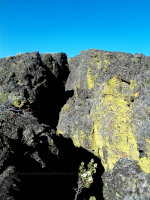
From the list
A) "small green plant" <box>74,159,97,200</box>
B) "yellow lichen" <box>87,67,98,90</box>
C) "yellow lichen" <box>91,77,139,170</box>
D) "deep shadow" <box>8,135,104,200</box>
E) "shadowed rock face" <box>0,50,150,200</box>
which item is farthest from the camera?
"yellow lichen" <box>87,67,98,90</box>

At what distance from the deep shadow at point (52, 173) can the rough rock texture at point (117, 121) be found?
72cm

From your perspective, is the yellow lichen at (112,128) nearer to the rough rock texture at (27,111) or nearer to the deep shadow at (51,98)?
the rough rock texture at (27,111)

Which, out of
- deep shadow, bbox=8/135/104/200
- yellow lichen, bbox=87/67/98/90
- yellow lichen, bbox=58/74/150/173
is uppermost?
yellow lichen, bbox=87/67/98/90

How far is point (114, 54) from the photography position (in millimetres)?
Answer: 10547

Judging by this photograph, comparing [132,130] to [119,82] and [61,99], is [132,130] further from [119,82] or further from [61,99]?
[61,99]

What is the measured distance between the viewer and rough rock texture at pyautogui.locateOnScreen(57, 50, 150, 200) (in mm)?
8578

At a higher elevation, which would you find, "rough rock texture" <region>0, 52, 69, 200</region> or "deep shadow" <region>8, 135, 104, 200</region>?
"rough rock texture" <region>0, 52, 69, 200</region>

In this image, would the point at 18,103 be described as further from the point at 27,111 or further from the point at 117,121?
the point at 117,121

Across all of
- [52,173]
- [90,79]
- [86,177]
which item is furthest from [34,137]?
[90,79]

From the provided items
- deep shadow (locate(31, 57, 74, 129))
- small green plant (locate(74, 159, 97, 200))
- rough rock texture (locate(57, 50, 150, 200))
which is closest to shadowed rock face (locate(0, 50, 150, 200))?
rough rock texture (locate(57, 50, 150, 200))

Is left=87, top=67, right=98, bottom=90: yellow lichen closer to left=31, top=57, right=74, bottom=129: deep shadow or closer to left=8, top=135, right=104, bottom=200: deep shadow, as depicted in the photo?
left=31, top=57, right=74, bottom=129: deep shadow

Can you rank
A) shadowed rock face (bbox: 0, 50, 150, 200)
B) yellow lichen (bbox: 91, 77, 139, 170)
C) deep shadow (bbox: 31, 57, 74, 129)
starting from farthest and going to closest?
deep shadow (bbox: 31, 57, 74, 129), yellow lichen (bbox: 91, 77, 139, 170), shadowed rock face (bbox: 0, 50, 150, 200)

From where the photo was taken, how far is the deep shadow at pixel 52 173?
7.66m

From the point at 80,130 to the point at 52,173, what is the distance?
12.4 feet
